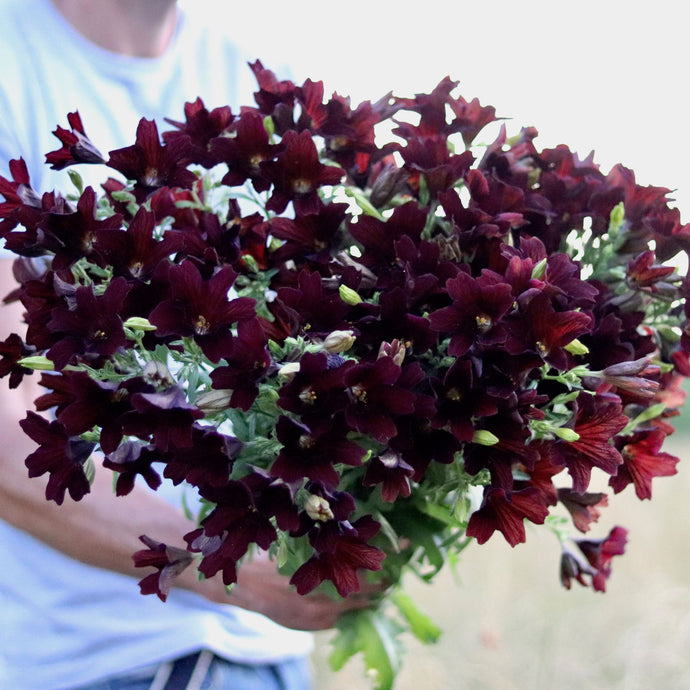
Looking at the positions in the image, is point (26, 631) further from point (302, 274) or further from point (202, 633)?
point (302, 274)

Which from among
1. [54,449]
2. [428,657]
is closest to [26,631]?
[54,449]

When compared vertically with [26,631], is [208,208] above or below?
above

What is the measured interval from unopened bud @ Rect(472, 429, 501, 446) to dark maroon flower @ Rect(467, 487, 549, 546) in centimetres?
4

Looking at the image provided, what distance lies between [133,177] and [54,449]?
171 millimetres

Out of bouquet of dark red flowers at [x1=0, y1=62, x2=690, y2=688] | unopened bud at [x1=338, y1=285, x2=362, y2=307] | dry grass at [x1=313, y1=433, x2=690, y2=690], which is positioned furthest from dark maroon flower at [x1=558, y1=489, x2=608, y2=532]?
dry grass at [x1=313, y1=433, x2=690, y2=690]

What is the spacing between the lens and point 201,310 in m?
0.41

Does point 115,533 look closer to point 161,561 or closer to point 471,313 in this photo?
point 161,561

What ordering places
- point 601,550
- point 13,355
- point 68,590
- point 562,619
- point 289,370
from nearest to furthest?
point 289,370
point 13,355
point 601,550
point 68,590
point 562,619

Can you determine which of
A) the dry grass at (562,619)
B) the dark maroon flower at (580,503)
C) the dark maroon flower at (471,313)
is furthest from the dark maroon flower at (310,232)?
the dry grass at (562,619)

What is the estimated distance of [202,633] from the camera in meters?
0.71

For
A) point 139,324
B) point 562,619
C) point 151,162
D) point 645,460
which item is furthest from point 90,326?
point 562,619

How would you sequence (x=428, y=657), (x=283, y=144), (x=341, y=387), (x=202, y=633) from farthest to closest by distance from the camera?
1. (x=428, y=657)
2. (x=202, y=633)
3. (x=283, y=144)
4. (x=341, y=387)

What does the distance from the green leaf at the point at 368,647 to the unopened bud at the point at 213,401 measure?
1.00ft

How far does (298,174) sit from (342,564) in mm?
231
